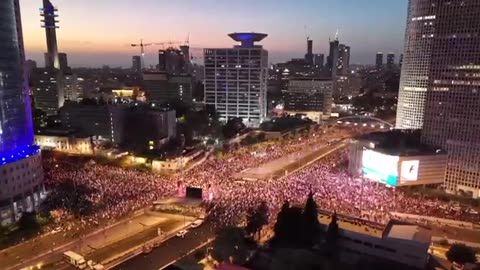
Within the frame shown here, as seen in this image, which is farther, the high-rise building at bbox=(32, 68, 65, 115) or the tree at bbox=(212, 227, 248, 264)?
the high-rise building at bbox=(32, 68, 65, 115)

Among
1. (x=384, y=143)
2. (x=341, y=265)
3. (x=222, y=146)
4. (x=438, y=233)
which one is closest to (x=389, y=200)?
(x=438, y=233)

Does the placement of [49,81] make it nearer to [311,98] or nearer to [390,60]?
[311,98]

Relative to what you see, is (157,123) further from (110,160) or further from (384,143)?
(384,143)

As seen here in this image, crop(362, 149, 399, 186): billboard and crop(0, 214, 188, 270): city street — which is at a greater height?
crop(362, 149, 399, 186): billboard

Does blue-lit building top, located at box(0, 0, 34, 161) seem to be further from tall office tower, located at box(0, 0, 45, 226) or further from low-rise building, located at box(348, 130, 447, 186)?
low-rise building, located at box(348, 130, 447, 186)

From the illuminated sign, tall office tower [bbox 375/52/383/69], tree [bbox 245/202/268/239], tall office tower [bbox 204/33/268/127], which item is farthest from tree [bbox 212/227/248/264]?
tall office tower [bbox 375/52/383/69]

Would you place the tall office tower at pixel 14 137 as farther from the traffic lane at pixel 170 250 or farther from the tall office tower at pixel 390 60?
the tall office tower at pixel 390 60
